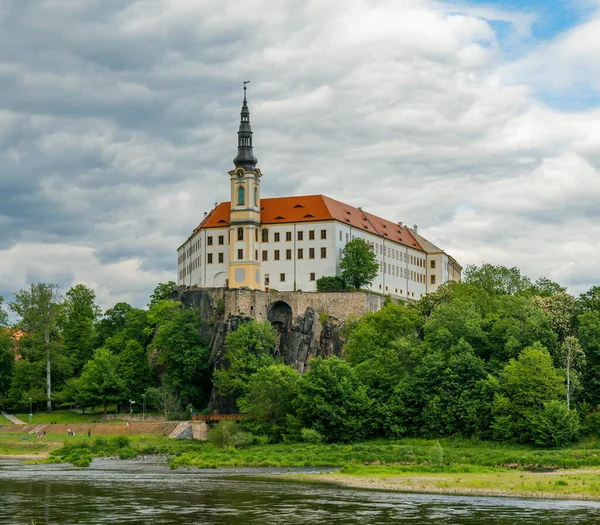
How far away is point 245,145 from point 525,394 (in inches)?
2125

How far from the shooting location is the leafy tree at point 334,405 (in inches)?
3300

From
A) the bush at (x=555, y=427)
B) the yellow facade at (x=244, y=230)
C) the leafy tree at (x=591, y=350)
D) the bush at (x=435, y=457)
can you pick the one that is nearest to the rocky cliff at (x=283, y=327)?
the yellow facade at (x=244, y=230)

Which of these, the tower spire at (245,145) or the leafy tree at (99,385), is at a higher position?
the tower spire at (245,145)

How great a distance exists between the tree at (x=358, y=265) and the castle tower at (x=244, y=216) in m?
10.7

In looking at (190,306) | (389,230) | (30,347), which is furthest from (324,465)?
(389,230)

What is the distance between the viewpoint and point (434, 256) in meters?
144

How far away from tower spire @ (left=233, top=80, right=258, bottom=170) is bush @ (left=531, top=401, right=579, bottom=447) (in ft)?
178

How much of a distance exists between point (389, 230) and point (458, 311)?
4985 cm

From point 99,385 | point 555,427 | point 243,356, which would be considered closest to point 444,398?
point 555,427

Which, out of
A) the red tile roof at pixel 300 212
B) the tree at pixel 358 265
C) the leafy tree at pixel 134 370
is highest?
the red tile roof at pixel 300 212

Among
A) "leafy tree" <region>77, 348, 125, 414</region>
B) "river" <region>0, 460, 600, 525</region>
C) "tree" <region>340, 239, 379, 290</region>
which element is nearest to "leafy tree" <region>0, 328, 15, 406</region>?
"leafy tree" <region>77, 348, 125, 414</region>

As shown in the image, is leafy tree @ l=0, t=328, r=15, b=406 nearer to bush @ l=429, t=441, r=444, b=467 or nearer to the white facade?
the white facade

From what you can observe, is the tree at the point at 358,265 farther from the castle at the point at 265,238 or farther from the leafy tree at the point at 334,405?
the leafy tree at the point at 334,405

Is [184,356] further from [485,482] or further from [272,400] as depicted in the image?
[485,482]
